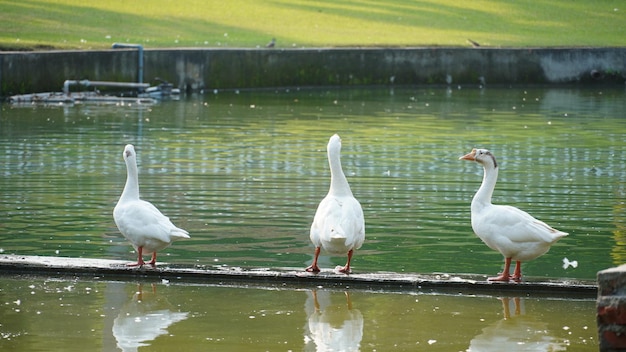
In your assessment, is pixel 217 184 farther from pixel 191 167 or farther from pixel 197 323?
pixel 197 323

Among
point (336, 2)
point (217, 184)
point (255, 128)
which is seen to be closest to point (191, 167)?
point (217, 184)

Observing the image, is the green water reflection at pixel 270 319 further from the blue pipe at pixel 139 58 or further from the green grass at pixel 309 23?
the green grass at pixel 309 23

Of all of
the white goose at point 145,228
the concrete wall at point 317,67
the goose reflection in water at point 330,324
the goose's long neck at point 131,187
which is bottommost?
the goose reflection in water at point 330,324

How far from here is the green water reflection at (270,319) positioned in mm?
9352

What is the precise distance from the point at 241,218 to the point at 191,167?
526cm

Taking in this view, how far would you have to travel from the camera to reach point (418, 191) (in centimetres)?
1852

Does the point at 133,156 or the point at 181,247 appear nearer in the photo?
the point at 133,156

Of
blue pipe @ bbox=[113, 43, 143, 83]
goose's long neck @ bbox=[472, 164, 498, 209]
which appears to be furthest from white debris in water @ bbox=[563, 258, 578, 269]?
blue pipe @ bbox=[113, 43, 143, 83]

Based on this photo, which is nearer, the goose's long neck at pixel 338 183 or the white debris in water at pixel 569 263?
the goose's long neck at pixel 338 183

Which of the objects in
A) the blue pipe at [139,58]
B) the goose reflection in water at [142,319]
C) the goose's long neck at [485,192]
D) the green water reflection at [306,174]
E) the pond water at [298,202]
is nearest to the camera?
the goose reflection in water at [142,319]

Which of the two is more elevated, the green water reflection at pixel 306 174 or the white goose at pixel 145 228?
the white goose at pixel 145 228

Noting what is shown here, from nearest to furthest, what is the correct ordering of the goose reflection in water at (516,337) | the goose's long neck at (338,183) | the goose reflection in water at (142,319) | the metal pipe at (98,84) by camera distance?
the goose reflection in water at (516,337), the goose reflection in water at (142,319), the goose's long neck at (338,183), the metal pipe at (98,84)

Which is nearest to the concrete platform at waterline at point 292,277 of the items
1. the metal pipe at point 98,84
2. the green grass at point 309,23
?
the metal pipe at point 98,84

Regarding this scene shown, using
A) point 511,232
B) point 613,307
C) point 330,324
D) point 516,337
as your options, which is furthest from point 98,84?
point 613,307
